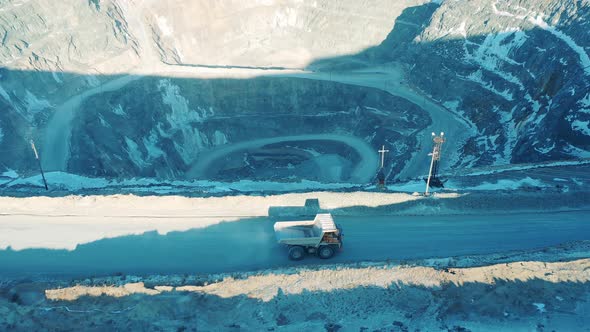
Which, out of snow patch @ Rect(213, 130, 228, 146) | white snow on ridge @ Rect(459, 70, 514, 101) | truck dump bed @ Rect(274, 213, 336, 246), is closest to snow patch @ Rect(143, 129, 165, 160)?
snow patch @ Rect(213, 130, 228, 146)

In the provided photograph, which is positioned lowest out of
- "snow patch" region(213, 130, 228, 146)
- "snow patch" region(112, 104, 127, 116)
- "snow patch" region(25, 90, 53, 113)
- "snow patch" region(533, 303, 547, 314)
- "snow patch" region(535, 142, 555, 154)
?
"snow patch" region(533, 303, 547, 314)

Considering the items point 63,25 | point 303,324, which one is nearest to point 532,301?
point 303,324

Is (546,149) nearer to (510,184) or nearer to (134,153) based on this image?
(510,184)

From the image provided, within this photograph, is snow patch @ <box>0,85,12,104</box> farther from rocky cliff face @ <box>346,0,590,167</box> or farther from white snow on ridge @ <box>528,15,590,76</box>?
white snow on ridge @ <box>528,15,590,76</box>

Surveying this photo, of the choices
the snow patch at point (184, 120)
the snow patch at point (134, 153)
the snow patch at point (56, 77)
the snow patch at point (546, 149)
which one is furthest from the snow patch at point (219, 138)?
the snow patch at point (546, 149)

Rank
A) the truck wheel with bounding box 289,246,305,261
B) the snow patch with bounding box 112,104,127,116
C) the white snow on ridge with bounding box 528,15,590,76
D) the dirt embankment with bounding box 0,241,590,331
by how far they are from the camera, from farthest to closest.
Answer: the snow patch with bounding box 112,104,127,116, the white snow on ridge with bounding box 528,15,590,76, the truck wheel with bounding box 289,246,305,261, the dirt embankment with bounding box 0,241,590,331

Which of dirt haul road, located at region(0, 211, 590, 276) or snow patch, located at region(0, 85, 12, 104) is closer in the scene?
dirt haul road, located at region(0, 211, 590, 276)

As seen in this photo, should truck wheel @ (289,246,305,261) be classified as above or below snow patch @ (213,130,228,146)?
below
